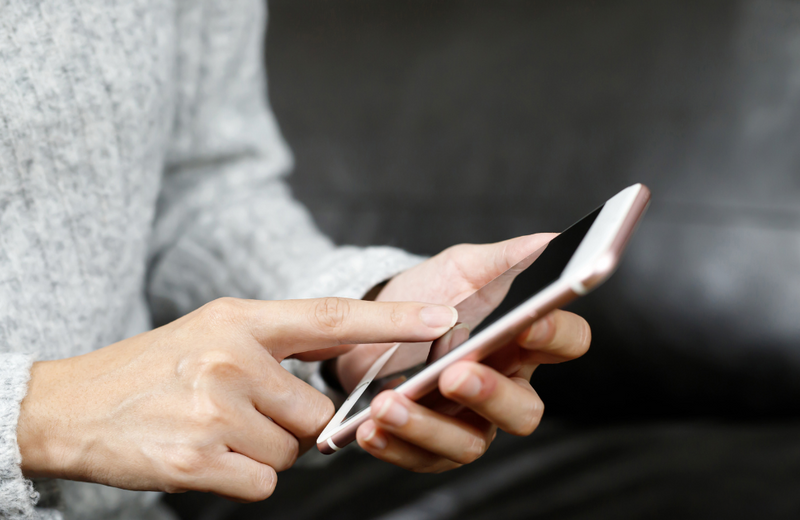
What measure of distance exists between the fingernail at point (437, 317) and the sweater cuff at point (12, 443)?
204 millimetres

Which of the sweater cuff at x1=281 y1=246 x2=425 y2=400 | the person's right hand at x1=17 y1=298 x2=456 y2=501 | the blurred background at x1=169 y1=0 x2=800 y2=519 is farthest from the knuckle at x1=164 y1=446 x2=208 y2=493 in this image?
the blurred background at x1=169 y1=0 x2=800 y2=519

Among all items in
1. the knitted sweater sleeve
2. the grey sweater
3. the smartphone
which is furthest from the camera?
the knitted sweater sleeve

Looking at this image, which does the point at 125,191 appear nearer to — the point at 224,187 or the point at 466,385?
the point at 224,187

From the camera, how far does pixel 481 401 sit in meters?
0.25

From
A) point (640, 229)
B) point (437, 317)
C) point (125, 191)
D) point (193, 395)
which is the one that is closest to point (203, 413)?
point (193, 395)

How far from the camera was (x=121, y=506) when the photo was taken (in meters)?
0.43

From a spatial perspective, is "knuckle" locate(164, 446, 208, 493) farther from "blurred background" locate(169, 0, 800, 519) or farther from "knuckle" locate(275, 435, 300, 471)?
"blurred background" locate(169, 0, 800, 519)

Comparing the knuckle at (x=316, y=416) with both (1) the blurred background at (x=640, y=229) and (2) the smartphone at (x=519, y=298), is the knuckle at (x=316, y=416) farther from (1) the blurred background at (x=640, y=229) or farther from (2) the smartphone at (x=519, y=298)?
(1) the blurred background at (x=640, y=229)

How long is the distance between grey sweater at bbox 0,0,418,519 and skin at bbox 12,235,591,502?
0.03 meters

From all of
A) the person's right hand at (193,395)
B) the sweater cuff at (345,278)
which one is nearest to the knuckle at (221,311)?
the person's right hand at (193,395)

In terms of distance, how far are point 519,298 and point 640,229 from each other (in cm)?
41

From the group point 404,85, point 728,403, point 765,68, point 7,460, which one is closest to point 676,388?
point 728,403

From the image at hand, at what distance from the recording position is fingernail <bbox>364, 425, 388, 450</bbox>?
0.86 feet

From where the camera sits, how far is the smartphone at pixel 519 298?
0.69 ft
